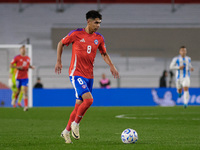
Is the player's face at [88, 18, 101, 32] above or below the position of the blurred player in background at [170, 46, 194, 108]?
above

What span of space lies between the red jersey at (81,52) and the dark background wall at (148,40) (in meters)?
20.8

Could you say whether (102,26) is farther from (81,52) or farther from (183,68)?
(81,52)

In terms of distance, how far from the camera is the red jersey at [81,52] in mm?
7418

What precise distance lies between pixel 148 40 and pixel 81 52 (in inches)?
855

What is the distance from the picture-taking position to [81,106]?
729 centimetres

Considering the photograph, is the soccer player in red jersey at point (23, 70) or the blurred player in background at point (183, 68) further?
the blurred player in background at point (183, 68)

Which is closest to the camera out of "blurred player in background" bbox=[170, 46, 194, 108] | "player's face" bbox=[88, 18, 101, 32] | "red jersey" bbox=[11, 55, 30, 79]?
"player's face" bbox=[88, 18, 101, 32]

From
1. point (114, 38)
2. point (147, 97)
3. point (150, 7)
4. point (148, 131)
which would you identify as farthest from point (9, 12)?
point (148, 131)

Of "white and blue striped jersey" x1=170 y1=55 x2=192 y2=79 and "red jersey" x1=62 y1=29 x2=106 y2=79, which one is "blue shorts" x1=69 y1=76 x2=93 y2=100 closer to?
"red jersey" x1=62 y1=29 x2=106 y2=79

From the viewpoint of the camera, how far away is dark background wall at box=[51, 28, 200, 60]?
2839cm

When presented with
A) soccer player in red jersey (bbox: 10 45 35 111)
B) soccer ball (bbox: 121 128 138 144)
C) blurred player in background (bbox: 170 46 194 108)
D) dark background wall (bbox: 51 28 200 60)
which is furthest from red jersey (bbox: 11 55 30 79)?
soccer ball (bbox: 121 128 138 144)

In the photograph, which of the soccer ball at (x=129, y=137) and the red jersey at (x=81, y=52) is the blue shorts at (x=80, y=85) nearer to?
the red jersey at (x=81, y=52)

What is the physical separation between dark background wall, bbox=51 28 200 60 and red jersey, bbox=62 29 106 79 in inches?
820

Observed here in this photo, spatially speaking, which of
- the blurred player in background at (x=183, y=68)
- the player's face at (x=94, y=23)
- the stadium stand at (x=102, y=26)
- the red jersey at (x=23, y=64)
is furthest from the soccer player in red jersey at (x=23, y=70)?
the player's face at (x=94, y=23)
